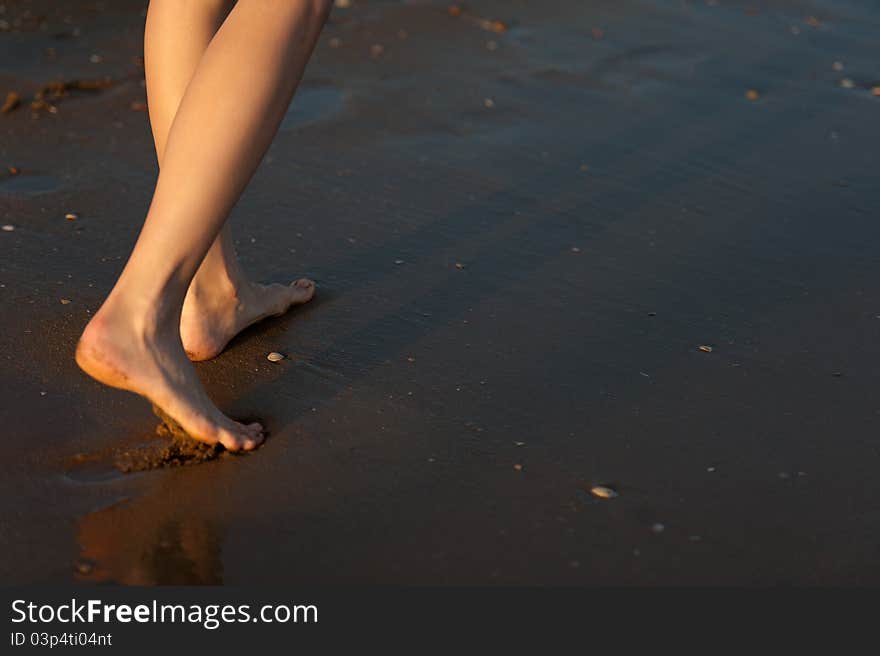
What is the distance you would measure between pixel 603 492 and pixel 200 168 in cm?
80

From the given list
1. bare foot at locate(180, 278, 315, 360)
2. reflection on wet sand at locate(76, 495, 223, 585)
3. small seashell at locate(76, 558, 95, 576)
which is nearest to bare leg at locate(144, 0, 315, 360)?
bare foot at locate(180, 278, 315, 360)

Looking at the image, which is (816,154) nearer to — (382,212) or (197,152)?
(382,212)

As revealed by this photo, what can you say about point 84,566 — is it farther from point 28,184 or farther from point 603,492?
point 28,184

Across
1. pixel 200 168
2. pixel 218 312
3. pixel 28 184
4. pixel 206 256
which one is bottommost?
pixel 28 184

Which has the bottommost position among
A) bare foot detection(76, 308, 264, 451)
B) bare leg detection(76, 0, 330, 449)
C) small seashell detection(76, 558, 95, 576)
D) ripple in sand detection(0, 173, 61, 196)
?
ripple in sand detection(0, 173, 61, 196)

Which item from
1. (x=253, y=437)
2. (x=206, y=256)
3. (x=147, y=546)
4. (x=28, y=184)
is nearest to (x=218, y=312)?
(x=206, y=256)

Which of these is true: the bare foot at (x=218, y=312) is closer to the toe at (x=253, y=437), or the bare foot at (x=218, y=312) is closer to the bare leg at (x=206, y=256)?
the bare leg at (x=206, y=256)

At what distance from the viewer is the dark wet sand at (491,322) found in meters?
1.81

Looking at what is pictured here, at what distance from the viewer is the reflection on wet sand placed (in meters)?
1.71

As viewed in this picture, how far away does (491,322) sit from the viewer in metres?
2.46

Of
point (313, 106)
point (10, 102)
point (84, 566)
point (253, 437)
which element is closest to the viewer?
point (84, 566)

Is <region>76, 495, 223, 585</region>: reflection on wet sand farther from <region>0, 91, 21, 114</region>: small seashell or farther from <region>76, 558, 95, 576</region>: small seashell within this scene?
<region>0, 91, 21, 114</region>: small seashell

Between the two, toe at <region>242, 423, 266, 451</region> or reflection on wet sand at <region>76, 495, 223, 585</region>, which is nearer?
reflection on wet sand at <region>76, 495, 223, 585</region>

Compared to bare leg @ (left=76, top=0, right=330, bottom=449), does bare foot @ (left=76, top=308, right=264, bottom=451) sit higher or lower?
lower
